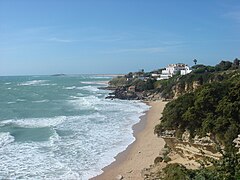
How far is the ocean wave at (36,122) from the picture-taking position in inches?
1432

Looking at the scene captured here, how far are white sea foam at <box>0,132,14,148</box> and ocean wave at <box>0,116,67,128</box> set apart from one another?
3.60m

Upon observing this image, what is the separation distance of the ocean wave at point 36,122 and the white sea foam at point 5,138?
3600 mm

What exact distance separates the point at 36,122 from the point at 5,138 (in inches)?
310

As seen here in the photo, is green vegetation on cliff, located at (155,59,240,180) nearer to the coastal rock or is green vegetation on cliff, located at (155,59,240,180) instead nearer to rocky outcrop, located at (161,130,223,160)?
rocky outcrop, located at (161,130,223,160)

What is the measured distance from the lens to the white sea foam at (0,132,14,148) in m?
28.5

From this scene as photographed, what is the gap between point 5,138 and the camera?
3058 centimetres

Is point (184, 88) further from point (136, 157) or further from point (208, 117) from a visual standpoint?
point (208, 117)

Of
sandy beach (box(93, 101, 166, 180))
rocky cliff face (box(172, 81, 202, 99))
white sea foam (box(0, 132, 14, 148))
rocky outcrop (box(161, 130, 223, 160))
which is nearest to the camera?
rocky outcrop (box(161, 130, 223, 160))

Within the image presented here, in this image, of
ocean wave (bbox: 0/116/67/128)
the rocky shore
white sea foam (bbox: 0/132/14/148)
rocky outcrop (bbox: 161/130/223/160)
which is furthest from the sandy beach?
the rocky shore

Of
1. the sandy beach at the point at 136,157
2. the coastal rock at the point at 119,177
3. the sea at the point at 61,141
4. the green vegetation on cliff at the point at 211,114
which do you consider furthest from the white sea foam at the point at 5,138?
the green vegetation on cliff at the point at 211,114

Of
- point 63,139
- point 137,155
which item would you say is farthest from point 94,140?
point 137,155

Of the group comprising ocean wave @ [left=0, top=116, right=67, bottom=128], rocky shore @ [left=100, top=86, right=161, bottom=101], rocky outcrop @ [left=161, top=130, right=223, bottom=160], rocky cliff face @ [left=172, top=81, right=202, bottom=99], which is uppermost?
rocky cliff face @ [left=172, top=81, right=202, bottom=99]

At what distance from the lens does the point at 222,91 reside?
22125 mm

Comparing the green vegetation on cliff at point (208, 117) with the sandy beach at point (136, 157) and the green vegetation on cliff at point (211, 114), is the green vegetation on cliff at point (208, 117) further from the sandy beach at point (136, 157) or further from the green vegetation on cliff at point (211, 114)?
the sandy beach at point (136, 157)
